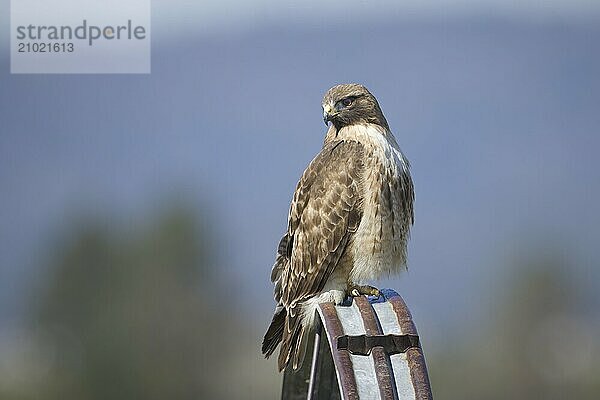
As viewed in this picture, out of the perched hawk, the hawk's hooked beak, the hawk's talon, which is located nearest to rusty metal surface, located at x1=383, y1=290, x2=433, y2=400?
the hawk's talon

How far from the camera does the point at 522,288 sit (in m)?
16.2

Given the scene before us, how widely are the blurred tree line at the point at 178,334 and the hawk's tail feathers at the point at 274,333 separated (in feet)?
30.5

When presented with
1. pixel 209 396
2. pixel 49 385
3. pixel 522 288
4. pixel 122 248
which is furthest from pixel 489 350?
pixel 49 385

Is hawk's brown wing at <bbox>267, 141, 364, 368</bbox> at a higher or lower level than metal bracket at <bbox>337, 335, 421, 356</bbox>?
higher

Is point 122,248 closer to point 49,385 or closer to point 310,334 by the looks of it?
point 49,385

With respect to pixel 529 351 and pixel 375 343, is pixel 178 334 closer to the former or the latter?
pixel 529 351

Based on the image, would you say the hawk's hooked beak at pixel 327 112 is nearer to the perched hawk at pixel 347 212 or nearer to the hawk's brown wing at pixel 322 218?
the perched hawk at pixel 347 212

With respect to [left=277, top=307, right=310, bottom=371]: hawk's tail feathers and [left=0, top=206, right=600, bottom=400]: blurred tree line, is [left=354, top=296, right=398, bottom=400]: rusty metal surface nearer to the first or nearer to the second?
[left=277, top=307, right=310, bottom=371]: hawk's tail feathers

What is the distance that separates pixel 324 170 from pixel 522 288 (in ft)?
40.3

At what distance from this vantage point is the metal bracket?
3361mm

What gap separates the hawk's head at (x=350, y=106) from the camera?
4395mm

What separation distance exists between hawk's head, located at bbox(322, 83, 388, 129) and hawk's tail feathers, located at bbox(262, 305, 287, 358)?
0.81 metres

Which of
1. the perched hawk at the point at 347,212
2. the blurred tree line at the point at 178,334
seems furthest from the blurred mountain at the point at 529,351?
the perched hawk at the point at 347,212

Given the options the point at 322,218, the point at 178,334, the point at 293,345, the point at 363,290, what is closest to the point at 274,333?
the point at 293,345
